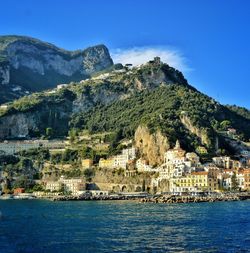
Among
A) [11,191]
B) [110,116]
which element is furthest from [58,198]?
[110,116]

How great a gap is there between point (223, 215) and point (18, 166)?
93432mm

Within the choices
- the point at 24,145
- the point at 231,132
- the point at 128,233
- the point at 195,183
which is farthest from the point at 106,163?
the point at 128,233

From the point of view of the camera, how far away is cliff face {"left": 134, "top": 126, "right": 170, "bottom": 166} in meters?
133

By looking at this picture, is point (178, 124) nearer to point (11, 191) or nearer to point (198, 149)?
point (198, 149)

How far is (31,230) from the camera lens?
51.6m

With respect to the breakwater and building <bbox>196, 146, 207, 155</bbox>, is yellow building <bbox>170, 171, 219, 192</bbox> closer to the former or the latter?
the breakwater

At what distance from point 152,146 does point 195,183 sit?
20.1 metres

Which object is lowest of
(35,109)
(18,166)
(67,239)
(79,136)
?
(67,239)

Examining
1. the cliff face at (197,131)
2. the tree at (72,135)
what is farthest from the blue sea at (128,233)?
the tree at (72,135)

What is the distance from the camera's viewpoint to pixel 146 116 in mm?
155625

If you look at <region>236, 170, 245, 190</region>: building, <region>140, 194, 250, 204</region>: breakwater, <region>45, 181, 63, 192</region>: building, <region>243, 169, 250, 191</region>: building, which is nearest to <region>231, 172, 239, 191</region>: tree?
<region>236, 170, 245, 190</region>: building

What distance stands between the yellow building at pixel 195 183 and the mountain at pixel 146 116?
13689 millimetres

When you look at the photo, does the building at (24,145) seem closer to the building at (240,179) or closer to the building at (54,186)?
the building at (54,186)

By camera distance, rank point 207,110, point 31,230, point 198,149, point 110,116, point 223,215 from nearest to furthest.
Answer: point 31,230 → point 223,215 → point 198,149 → point 207,110 → point 110,116
